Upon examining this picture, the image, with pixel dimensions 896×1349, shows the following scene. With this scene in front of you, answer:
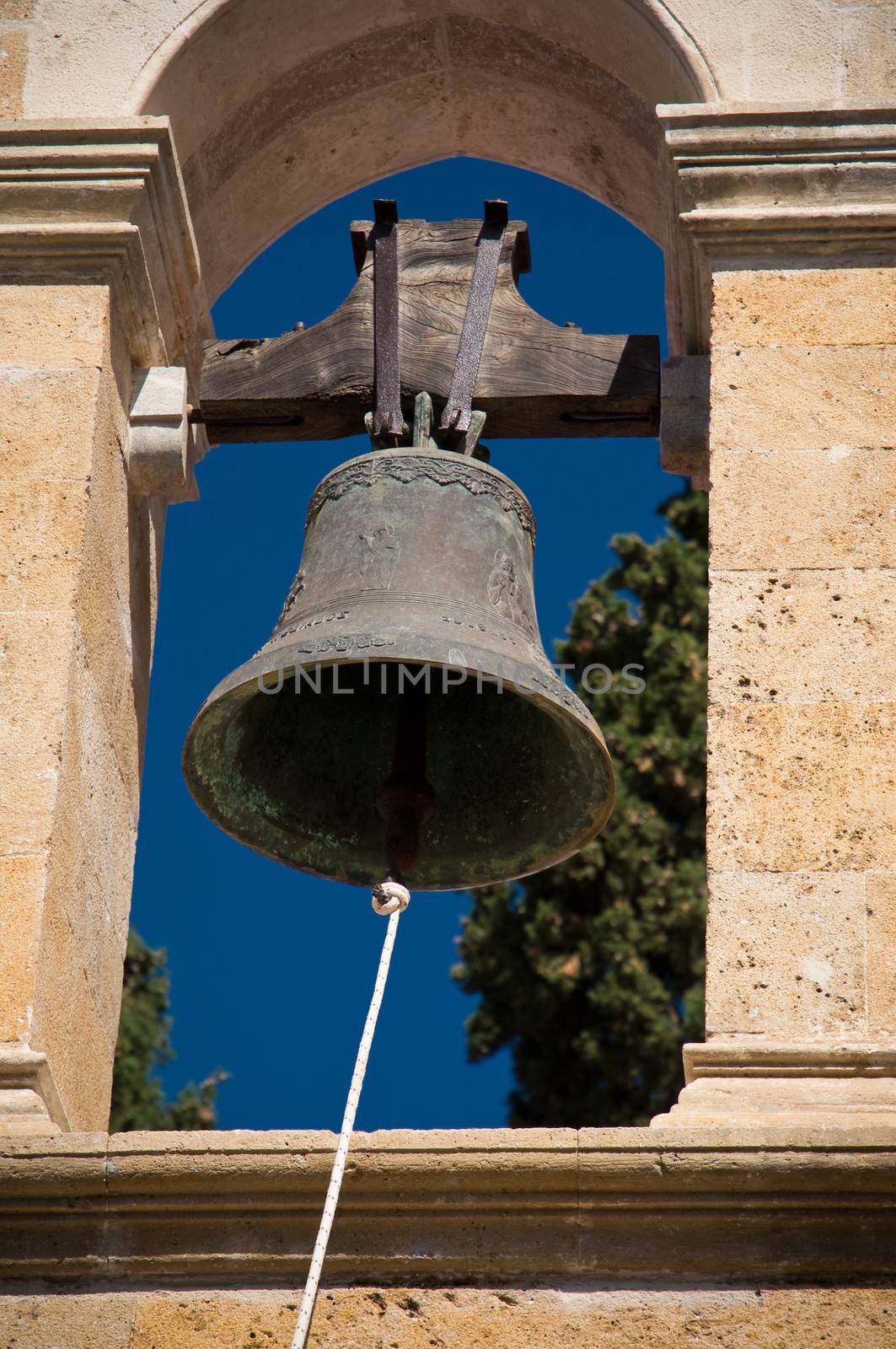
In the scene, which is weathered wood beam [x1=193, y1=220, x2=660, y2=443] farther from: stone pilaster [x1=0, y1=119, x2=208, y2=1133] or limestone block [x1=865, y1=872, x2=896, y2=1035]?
limestone block [x1=865, y1=872, x2=896, y2=1035]

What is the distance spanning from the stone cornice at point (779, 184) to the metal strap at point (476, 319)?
0.44 metres

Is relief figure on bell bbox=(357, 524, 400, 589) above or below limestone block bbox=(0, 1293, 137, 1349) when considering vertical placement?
above

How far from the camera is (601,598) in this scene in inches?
516

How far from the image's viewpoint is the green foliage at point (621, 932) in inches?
453

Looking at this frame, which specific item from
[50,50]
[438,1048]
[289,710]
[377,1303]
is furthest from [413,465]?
[438,1048]

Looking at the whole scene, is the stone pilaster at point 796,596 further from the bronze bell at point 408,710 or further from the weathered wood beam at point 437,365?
the bronze bell at point 408,710

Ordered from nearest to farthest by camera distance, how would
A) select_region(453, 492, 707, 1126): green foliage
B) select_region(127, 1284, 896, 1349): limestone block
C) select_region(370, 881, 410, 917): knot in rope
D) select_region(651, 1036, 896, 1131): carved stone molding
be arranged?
select_region(127, 1284, 896, 1349): limestone block < select_region(651, 1036, 896, 1131): carved stone molding < select_region(370, 881, 410, 917): knot in rope < select_region(453, 492, 707, 1126): green foliage

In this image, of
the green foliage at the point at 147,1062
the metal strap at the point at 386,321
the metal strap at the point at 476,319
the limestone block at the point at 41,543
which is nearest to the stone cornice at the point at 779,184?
the metal strap at the point at 476,319

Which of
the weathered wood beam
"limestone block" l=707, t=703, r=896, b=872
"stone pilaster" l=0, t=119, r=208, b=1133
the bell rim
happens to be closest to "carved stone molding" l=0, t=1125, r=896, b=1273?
"stone pilaster" l=0, t=119, r=208, b=1133

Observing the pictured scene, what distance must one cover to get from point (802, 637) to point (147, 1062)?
8.76 meters

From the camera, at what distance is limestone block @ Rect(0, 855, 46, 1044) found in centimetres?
417

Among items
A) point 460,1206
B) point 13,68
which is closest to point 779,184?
point 13,68

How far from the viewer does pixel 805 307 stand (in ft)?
15.9

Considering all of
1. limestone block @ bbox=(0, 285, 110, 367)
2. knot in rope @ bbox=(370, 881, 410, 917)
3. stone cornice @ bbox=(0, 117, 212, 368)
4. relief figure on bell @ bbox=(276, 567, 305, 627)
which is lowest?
knot in rope @ bbox=(370, 881, 410, 917)
